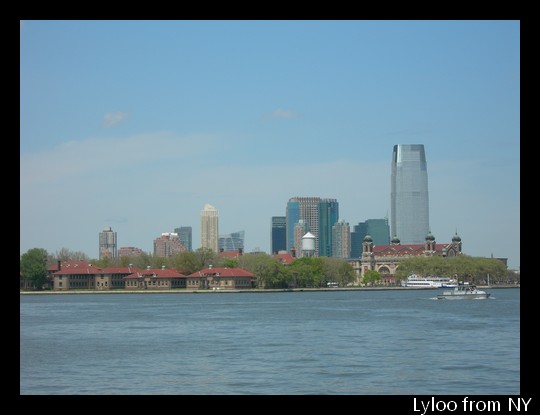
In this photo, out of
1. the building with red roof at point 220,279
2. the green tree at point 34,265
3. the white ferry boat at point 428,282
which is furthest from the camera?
the white ferry boat at point 428,282

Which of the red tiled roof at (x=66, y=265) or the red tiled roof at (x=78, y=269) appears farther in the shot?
the red tiled roof at (x=66, y=265)

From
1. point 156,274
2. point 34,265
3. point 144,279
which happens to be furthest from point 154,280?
point 34,265

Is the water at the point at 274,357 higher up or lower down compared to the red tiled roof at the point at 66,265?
higher up

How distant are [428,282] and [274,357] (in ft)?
371

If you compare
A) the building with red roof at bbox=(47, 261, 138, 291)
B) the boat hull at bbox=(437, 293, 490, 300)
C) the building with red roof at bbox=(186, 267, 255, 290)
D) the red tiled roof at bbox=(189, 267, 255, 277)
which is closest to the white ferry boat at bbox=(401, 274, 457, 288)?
the building with red roof at bbox=(186, 267, 255, 290)

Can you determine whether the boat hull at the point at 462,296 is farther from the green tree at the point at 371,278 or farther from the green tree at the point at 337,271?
the green tree at the point at 371,278

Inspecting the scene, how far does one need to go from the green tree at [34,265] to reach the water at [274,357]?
64.7 metres

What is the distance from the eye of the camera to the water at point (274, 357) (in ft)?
76.5

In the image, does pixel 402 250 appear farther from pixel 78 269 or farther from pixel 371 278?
pixel 78 269

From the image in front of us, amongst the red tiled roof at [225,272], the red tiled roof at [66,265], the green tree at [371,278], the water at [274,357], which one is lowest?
the green tree at [371,278]

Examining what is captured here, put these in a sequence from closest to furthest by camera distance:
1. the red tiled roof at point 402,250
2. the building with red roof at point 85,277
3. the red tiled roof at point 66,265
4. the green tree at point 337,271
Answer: the building with red roof at point 85,277 → the red tiled roof at point 66,265 → the green tree at point 337,271 → the red tiled roof at point 402,250

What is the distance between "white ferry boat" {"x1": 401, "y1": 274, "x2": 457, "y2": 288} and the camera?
13862 centimetres

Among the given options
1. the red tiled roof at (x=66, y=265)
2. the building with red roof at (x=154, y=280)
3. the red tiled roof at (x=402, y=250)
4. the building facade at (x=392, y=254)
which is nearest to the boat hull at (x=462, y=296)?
the building with red roof at (x=154, y=280)
